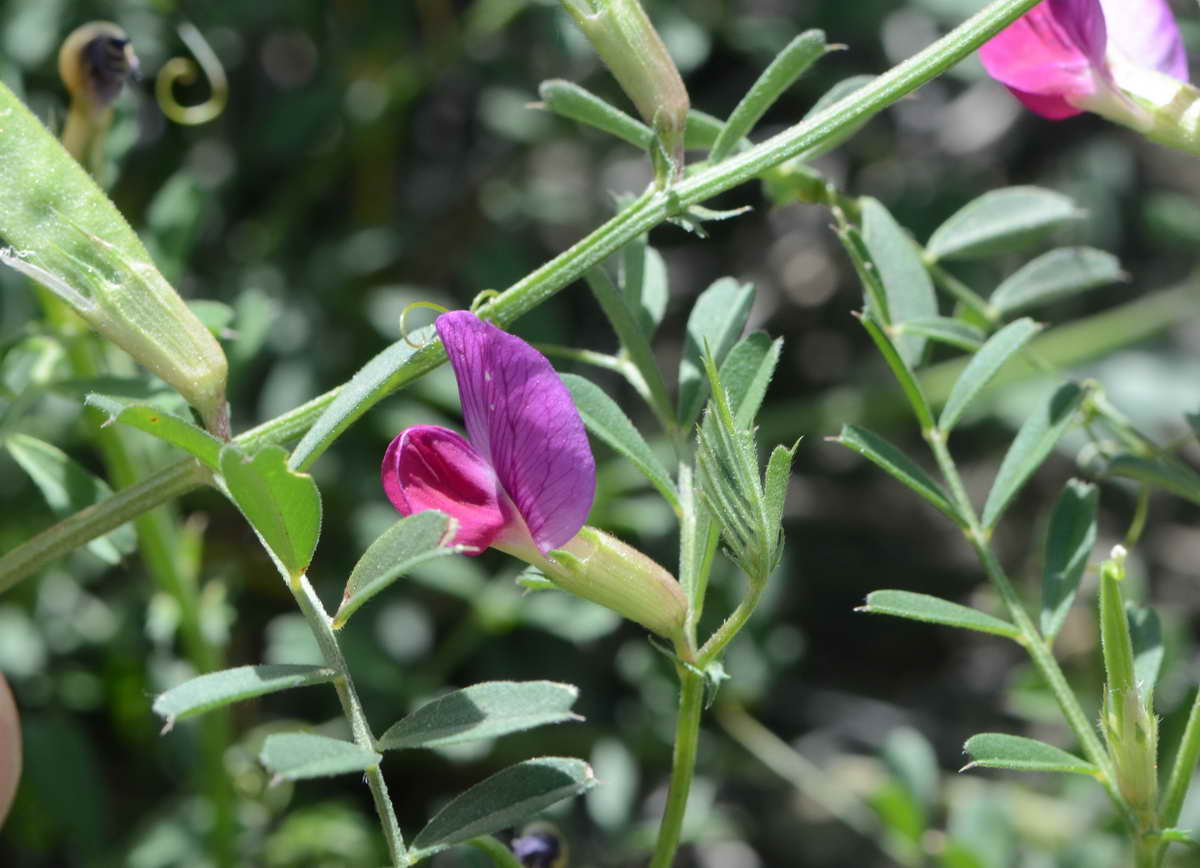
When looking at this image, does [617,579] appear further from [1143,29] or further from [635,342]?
[1143,29]

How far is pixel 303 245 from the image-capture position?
1.83 metres

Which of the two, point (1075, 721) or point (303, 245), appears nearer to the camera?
point (1075, 721)

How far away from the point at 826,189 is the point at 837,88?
9 cm

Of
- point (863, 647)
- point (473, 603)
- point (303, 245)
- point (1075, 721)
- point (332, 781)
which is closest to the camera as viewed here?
point (1075, 721)

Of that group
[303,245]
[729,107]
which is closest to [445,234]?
[303,245]

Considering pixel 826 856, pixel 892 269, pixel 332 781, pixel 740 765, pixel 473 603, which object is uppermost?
pixel 892 269

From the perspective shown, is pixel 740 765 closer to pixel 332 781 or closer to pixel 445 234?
pixel 332 781

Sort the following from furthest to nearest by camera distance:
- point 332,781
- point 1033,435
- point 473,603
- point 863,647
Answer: point 863,647 → point 332,781 → point 473,603 → point 1033,435

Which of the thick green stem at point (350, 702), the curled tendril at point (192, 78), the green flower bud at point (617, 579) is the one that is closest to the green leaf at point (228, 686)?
the thick green stem at point (350, 702)

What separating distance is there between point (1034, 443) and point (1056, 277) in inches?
8.0

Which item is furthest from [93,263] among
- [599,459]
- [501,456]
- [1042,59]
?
[599,459]

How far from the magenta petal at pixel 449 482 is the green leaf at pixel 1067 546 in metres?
0.41

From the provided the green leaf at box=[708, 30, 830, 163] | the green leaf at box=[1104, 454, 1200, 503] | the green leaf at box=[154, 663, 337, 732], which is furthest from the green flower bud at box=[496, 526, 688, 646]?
the green leaf at box=[1104, 454, 1200, 503]

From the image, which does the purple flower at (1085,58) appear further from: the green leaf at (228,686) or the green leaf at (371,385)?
the green leaf at (228,686)
